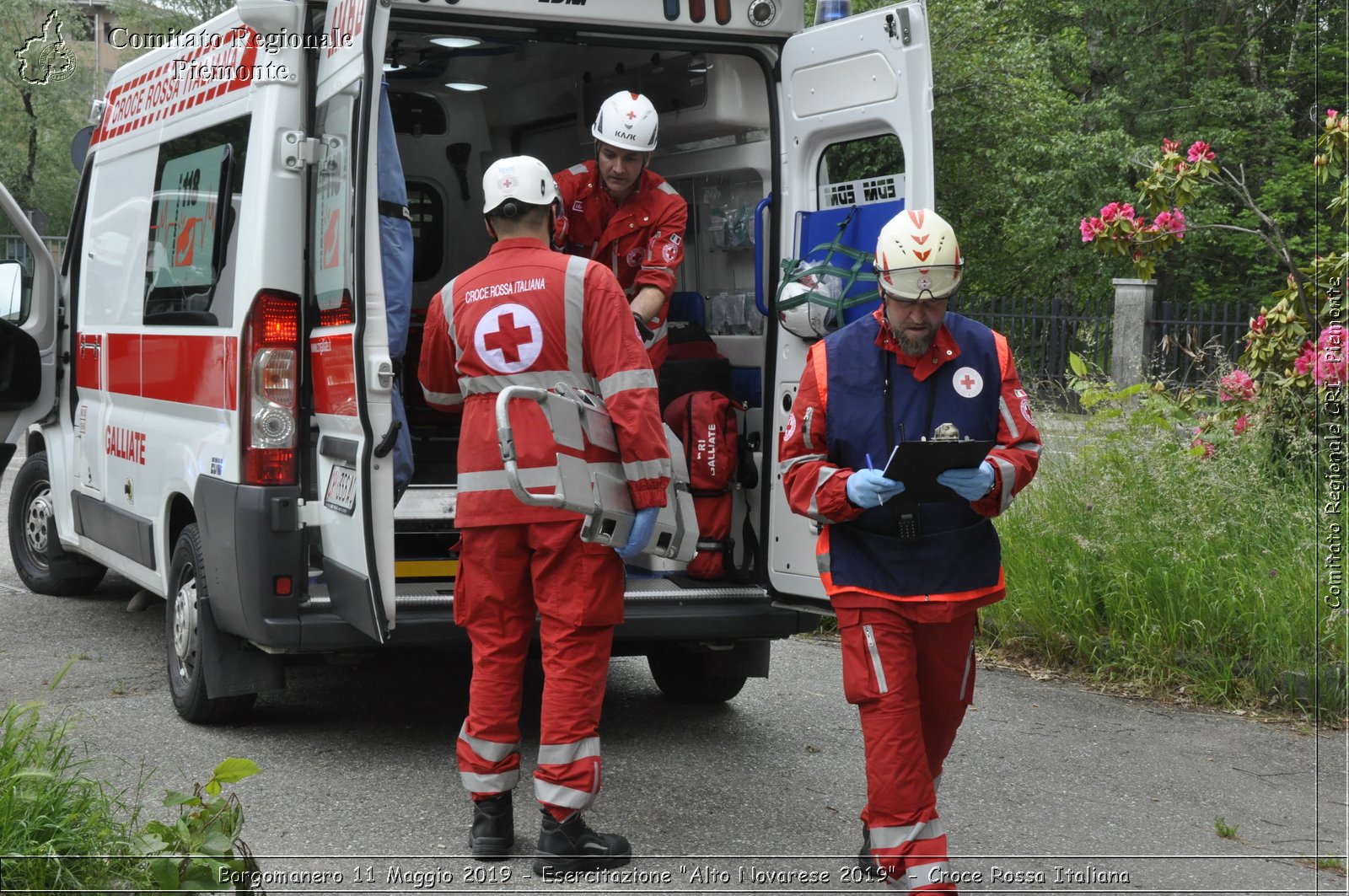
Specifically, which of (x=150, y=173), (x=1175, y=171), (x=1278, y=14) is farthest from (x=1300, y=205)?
(x=150, y=173)

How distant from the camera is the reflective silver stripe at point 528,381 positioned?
4293 mm

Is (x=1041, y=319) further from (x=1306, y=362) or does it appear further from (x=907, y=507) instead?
(x=907, y=507)

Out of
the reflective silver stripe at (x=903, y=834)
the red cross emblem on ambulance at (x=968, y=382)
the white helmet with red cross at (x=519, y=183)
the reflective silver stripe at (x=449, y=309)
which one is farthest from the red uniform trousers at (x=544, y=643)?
the red cross emblem on ambulance at (x=968, y=382)

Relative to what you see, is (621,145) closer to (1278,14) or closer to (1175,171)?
(1175,171)

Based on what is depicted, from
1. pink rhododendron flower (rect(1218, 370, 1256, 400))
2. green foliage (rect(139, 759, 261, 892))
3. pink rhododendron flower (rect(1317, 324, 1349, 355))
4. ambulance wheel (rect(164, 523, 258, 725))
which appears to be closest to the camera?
green foliage (rect(139, 759, 261, 892))

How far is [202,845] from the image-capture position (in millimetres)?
3221

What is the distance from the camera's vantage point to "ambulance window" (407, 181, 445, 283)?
851 cm

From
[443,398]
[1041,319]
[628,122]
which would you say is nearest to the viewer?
[443,398]

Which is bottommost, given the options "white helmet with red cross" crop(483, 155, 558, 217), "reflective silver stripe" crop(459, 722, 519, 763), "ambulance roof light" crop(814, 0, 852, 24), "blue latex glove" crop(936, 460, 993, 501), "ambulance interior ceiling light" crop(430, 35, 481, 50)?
"reflective silver stripe" crop(459, 722, 519, 763)

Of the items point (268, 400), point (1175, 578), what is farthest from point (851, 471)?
point (1175, 578)

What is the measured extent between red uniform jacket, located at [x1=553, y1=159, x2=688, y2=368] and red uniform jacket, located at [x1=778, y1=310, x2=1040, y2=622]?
169cm

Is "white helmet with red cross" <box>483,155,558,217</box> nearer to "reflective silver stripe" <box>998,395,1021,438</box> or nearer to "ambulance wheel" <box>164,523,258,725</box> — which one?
"reflective silver stripe" <box>998,395,1021,438</box>

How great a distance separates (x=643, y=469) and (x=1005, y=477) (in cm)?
102

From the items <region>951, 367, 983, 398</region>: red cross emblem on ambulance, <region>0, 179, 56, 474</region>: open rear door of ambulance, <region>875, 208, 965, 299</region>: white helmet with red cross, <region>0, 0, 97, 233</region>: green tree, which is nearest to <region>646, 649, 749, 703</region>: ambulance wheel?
<region>951, 367, 983, 398</region>: red cross emblem on ambulance
